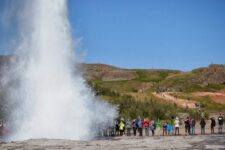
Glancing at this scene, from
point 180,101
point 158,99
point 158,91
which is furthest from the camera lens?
point 158,91

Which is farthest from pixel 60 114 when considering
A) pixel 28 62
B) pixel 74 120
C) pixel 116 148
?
pixel 116 148

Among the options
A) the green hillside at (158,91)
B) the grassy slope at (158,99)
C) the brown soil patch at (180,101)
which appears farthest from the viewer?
the brown soil patch at (180,101)

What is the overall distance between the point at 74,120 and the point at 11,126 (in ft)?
15.5

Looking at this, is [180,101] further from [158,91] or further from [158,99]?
[158,91]

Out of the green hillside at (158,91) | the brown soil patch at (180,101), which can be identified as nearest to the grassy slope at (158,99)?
the green hillside at (158,91)

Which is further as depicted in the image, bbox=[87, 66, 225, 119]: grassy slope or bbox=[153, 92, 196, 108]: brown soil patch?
bbox=[153, 92, 196, 108]: brown soil patch

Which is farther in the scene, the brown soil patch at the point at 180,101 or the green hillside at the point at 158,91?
the brown soil patch at the point at 180,101

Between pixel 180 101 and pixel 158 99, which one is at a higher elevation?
pixel 158 99

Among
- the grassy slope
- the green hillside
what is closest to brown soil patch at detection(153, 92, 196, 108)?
the green hillside

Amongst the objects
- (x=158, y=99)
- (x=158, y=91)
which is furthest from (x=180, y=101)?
(x=158, y=91)

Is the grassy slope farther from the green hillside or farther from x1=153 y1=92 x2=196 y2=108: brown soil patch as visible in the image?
x1=153 y1=92 x2=196 y2=108: brown soil patch

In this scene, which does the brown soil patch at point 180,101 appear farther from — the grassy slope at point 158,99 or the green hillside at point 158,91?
the grassy slope at point 158,99

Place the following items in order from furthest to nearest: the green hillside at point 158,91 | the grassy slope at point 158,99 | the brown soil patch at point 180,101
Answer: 1. the brown soil patch at point 180,101
2. the green hillside at point 158,91
3. the grassy slope at point 158,99

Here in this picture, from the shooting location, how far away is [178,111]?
161 feet
